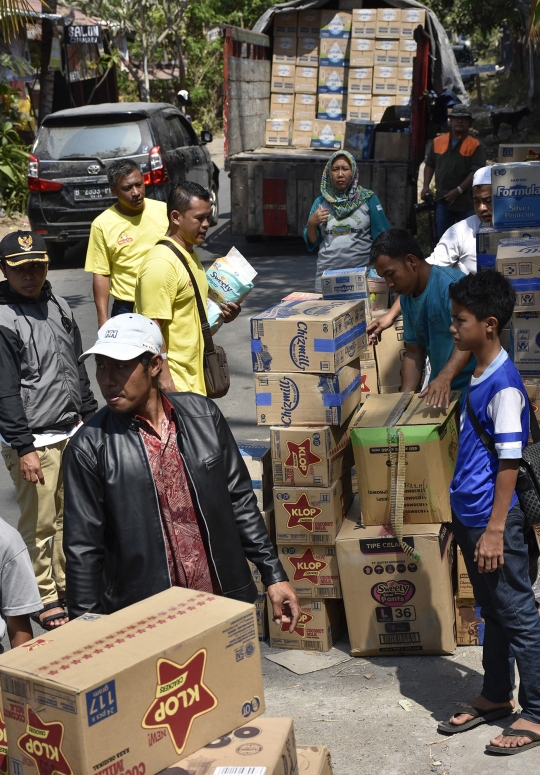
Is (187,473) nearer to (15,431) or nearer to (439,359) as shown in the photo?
(15,431)

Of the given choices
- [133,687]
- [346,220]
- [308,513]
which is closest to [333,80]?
[346,220]

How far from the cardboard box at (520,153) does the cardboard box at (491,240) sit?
956 mm

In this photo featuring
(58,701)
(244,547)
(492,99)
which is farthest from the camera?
(492,99)

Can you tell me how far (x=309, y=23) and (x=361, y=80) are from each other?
129cm

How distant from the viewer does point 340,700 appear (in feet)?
14.0

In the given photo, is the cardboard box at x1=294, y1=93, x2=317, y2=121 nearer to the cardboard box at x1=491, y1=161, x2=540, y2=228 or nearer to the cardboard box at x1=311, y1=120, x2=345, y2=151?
the cardboard box at x1=311, y1=120, x2=345, y2=151

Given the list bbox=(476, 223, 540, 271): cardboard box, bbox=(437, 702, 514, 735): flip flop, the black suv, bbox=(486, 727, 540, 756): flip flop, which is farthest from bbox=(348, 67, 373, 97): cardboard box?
bbox=(486, 727, 540, 756): flip flop

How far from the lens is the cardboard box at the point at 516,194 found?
5.17 metres

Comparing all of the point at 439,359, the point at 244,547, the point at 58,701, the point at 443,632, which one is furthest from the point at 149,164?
the point at 58,701

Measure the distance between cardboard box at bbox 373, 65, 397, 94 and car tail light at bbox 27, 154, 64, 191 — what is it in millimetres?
6529

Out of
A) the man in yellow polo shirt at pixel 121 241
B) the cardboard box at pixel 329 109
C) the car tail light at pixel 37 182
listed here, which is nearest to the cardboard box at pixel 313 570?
the man in yellow polo shirt at pixel 121 241

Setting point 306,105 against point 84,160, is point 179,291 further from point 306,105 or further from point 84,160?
point 306,105

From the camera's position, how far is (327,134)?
1609cm

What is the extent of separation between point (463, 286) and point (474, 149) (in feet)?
24.3
